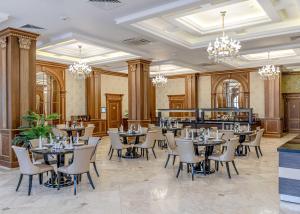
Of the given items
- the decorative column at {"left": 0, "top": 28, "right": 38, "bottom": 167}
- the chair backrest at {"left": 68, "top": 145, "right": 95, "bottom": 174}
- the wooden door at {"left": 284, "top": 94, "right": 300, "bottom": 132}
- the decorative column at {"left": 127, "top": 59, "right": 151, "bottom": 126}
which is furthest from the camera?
the wooden door at {"left": 284, "top": 94, "right": 300, "bottom": 132}

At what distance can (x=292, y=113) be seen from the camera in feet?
51.0

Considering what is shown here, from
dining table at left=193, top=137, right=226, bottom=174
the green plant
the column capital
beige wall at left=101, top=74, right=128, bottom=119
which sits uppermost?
the column capital

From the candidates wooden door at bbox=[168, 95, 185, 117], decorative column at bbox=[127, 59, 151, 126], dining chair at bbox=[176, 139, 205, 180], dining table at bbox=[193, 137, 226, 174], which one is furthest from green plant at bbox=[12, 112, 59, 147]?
wooden door at bbox=[168, 95, 185, 117]

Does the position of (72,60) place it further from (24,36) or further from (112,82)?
(24,36)

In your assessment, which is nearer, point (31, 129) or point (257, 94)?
point (31, 129)

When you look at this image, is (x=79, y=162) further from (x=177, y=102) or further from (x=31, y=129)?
(x=177, y=102)

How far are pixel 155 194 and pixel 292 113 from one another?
13416mm

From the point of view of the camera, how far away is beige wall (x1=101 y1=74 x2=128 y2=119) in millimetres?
14946

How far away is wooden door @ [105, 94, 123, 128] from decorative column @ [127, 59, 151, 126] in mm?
4030

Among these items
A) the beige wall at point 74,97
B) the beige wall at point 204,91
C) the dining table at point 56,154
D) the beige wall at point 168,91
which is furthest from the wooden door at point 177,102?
the dining table at point 56,154

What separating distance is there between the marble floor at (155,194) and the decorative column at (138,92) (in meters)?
4.68

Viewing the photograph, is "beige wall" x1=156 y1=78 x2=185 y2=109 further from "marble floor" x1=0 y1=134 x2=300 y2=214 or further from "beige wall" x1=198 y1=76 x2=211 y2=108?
"marble floor" x1=0 y1=134 x2=300 y2=214

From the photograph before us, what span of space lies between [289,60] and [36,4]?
36.6 feet

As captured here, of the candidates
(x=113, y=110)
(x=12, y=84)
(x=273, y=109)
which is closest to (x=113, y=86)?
(x=113, y=110)
